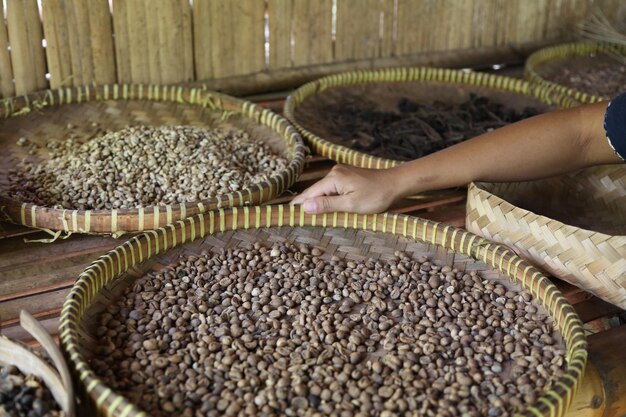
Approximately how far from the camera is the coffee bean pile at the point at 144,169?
6.07 feet

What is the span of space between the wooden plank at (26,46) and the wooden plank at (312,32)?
0.87m

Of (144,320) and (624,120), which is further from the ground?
(624,120)

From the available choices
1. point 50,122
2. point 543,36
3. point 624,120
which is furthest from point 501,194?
point 543,36

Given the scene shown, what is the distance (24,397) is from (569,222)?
4.71 ft

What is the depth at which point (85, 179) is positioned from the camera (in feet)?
6.23

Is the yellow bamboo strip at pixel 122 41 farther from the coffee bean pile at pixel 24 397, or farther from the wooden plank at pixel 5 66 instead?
the coffee bean pile at pixel 24 397

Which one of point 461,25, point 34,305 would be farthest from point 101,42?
point 461,25

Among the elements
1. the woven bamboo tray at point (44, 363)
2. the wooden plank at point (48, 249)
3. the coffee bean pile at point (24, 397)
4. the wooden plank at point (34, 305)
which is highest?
the woven bamboo tray at point (44, 363)

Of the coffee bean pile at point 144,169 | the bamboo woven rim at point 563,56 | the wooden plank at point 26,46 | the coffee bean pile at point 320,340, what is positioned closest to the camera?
the coffee bean pile at point 320,340

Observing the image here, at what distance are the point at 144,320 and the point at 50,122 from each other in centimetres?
103

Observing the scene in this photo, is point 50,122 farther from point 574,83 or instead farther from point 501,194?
point 574,83

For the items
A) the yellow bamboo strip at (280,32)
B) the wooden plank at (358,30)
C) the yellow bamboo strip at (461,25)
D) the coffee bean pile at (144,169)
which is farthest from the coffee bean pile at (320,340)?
the yellow bamboo strip at (461,25)

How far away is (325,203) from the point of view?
172 centimetres

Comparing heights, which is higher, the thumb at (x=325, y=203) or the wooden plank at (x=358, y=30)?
the wooden plank at (x=358, y=30)
